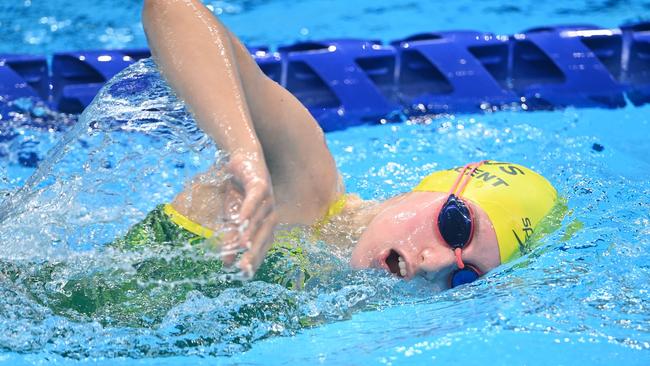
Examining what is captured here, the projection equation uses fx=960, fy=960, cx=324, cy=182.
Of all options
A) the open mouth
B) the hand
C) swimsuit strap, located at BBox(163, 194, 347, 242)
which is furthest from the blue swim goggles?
the hand

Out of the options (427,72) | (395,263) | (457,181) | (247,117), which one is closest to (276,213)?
(247,117)

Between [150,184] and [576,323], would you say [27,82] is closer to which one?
[150,184]

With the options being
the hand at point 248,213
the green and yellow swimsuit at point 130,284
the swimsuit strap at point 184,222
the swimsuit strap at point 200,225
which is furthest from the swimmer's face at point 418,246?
the hand at point 248,213

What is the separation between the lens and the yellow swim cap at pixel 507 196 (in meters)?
2.55

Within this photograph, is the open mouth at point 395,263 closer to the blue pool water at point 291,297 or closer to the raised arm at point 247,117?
the blue pool water at point 291,297

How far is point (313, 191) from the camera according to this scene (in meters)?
2.52

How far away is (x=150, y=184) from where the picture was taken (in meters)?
2.35

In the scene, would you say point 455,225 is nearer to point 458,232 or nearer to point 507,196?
point 458,232

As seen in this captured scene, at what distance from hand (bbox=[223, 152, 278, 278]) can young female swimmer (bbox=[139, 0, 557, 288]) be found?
8cm

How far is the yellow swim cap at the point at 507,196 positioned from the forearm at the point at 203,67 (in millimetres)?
822

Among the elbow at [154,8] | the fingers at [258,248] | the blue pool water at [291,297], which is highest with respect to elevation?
the elbow at [154,8]

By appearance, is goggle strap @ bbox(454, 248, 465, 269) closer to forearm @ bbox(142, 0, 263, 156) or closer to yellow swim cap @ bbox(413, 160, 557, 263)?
yellow swim cap @ bbox(413, 160, 557, 263)

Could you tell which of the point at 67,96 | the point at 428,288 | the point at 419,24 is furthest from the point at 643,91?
the point at 67,96

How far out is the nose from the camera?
2.42 metres
